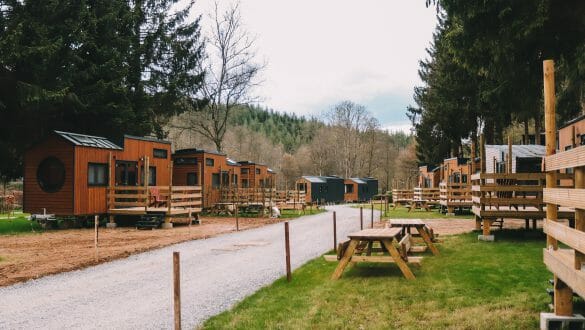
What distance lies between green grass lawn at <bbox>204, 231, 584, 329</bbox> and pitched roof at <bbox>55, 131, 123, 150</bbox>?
1450 centimetres

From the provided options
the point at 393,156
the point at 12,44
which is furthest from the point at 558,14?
the point at 393,156

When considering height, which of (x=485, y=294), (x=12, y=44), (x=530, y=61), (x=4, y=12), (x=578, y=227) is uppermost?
(x=4, y=12)

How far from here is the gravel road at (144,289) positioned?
20.7 ft

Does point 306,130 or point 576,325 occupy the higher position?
A: point 306,130

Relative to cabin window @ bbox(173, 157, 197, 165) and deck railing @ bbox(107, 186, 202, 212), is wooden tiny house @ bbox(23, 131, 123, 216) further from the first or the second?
cabin window @ bbox(173, 157, 197, 165)

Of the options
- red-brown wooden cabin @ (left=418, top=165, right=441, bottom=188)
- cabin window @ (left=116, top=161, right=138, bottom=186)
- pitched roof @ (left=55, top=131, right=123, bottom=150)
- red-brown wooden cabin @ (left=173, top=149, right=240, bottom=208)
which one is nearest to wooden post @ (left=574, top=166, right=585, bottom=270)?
pitched roof @ (left=55, top=131, right=123, bottom=150)

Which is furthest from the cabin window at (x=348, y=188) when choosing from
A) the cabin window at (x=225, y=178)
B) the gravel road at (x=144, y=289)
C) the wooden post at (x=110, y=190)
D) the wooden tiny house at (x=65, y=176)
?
the gravel road at (x=144, y=289)

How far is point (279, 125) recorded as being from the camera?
12331 centimetres

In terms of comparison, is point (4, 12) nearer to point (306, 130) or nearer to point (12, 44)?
point (12, 44)

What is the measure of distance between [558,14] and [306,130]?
88.8 metres

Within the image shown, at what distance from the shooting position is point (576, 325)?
189 inches

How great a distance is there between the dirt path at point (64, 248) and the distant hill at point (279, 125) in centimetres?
7401

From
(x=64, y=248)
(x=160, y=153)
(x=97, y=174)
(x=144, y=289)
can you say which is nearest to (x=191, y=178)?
(x=160, y=153)

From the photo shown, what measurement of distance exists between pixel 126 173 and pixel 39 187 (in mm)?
3659
